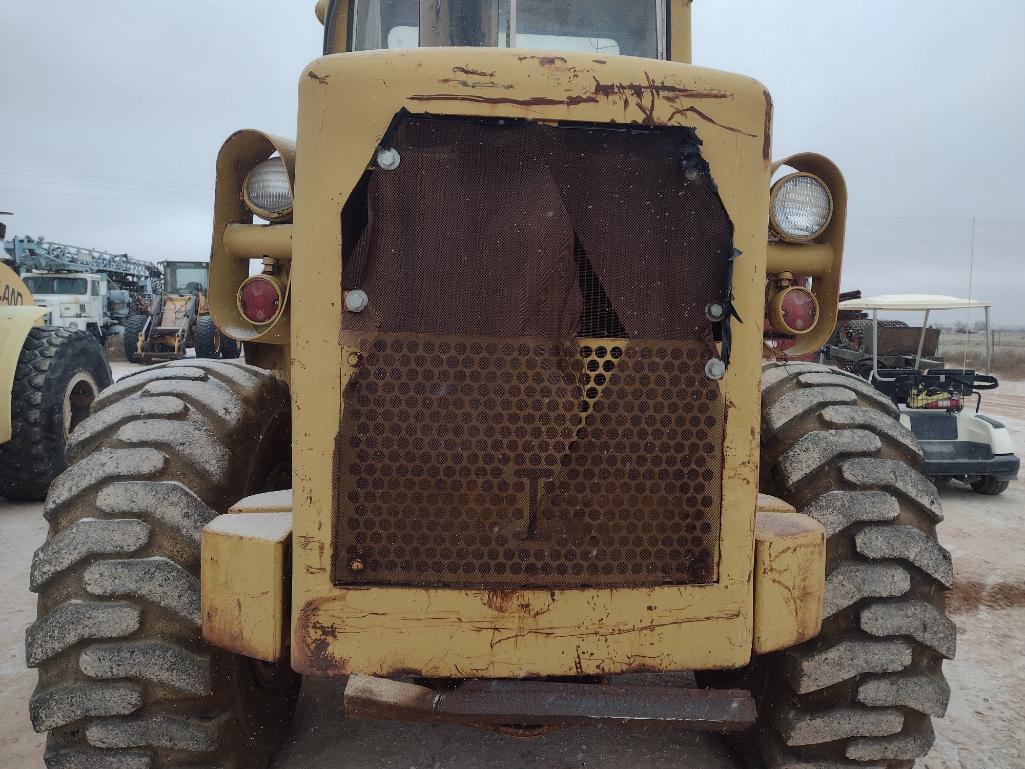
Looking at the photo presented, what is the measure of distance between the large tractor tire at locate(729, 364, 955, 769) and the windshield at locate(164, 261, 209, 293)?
2644 centimetres

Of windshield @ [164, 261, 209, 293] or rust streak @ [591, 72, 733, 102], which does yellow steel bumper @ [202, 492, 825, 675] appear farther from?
windshield @ [164, 261, 209, 293]

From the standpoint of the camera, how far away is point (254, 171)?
8.21 feet

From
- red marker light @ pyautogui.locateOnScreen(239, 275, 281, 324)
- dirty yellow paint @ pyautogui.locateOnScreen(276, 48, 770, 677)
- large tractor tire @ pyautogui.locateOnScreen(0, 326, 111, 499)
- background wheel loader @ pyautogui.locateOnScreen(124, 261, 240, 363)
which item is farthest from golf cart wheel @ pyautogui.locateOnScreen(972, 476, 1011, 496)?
background wheel loader @ pyautogui.locateOnScreen(124, 261, 240, 363)

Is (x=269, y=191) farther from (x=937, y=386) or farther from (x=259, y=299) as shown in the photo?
(x=937, y=386)

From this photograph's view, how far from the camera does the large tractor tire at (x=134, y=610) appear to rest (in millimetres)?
2033

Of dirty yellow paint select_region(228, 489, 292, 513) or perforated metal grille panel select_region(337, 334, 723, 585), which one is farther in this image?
dirty yellow paint select_region(228, 489, 292, 513)

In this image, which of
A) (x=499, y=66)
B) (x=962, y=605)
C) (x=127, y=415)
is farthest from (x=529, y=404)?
(x=962, y=605)

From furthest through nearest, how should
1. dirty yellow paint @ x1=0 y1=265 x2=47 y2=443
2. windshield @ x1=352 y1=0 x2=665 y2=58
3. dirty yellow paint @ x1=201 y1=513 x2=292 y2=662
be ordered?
dirty yellow paint @ x1=0 y1=265 x2=47 y2=443
windshield @ x1=352 y1=0 x2=665 y2=58
dirty yellow paint @ x1=201 y1=513 x2=292 y2=662

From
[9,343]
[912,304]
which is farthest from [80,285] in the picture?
[912,304]

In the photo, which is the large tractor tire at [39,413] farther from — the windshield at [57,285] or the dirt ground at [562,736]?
the windshield at [57,285]

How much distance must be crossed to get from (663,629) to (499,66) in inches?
56.2

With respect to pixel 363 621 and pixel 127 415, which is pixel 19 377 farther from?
pixel 363 621

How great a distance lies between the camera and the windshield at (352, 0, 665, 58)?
270 centimetres

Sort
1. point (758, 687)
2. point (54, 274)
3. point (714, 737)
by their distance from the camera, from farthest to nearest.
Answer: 1. point (54, 274)
2. point (714, 737)
3. point (758, 687)
